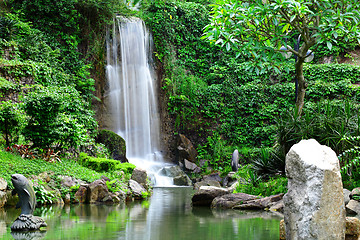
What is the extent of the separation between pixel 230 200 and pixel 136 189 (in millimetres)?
3158

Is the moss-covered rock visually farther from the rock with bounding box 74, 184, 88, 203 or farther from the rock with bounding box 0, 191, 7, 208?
the rock with bounding box 0, 191, 7, 208

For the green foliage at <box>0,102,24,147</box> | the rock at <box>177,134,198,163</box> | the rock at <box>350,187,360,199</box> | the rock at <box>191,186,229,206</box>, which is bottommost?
the rock at <box>191,186,229,206</box>

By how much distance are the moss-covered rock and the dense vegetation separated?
3.50 feet

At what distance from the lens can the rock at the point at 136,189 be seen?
1071cm

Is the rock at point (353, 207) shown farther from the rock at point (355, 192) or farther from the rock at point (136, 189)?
the rock at point (136, 189)

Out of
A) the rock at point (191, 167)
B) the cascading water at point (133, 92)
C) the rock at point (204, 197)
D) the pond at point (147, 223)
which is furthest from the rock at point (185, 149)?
the pond at point (147, 223)

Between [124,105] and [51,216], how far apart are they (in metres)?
13.1

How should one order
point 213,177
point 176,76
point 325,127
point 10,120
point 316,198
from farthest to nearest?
point 176,76 → point 213,177 → point 10,120 → point 325,127 → point 316,198

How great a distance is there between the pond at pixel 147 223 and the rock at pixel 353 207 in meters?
1.42

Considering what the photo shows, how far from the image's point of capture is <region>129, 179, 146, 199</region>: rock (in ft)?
35.1

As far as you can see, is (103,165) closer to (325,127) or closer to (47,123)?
(47,123)

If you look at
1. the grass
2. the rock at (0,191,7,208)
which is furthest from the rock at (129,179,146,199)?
the rock at (0,191,7,208)

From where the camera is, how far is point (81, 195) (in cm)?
941

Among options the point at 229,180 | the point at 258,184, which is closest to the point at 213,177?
the point at 229,180
